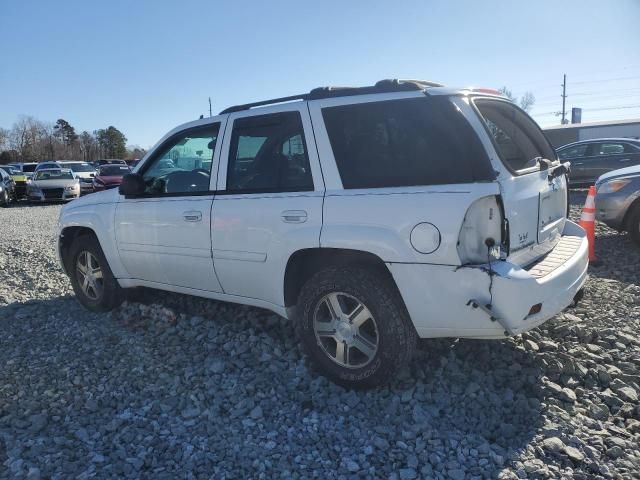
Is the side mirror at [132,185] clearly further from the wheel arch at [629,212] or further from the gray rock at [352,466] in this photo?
the wheel arch at [629,212]

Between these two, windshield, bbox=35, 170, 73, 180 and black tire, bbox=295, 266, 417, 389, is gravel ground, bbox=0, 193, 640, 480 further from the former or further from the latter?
windshield, bbox=35, 170, 73, 180

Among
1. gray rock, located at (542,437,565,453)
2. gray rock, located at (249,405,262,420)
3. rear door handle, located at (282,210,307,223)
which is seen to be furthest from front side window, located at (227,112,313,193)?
gray rock, located at (542,437,565,453)

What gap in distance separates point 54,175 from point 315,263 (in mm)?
19448

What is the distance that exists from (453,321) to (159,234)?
257 centimetres

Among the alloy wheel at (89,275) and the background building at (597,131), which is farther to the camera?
the background building at (597,131)

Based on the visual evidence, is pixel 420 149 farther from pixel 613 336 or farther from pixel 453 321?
pixel 613 336

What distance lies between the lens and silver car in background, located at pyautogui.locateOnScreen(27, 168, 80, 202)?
1903 centimetres

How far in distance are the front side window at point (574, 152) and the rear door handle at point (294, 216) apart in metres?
13.2

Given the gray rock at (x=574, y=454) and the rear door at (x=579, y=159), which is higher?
the rear door at (x=579, y=159)

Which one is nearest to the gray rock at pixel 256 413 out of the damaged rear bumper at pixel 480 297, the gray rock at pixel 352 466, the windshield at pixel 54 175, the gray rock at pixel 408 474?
the gray rock at pixel 352 466

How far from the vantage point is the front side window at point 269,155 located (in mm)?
3490

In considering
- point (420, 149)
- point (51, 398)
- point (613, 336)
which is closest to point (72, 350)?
point (51, 398)

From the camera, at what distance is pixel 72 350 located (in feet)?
13.9

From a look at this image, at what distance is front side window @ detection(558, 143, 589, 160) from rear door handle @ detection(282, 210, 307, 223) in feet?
43.3
